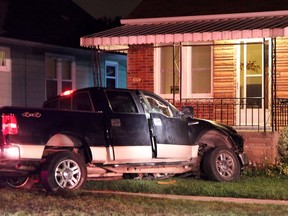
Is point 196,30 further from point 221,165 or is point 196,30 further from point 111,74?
point 111,74

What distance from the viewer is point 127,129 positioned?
12.7 meters

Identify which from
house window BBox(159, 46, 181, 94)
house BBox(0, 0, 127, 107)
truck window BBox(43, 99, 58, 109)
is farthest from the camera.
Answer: house BBox(0, 0, 127, 107)

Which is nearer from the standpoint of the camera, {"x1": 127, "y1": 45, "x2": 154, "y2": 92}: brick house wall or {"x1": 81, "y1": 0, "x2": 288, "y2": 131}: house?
{"x1": 81, "y1": 0, "x2": 288, "y2": 131}: house

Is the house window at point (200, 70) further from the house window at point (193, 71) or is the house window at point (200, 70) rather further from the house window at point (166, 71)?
the house window at point (166, 71)

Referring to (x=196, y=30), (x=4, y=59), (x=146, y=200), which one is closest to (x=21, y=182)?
(x=146, y=200)

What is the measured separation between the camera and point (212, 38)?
15664 mm

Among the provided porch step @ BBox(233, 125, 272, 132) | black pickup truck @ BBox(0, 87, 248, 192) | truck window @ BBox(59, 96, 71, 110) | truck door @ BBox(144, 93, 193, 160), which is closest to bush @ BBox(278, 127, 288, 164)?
porch step @ BBox(233, 125, 272, 132)

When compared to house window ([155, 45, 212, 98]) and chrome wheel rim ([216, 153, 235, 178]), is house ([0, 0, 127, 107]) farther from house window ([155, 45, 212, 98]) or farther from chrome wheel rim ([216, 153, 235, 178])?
chrome wheel rim ([216, 153, 235, 178])

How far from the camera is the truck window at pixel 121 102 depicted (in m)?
12.9

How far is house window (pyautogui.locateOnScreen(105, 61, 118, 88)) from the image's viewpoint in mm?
25297

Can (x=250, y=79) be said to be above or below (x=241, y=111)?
above

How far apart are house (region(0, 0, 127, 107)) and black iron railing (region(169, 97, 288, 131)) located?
9.03 feet

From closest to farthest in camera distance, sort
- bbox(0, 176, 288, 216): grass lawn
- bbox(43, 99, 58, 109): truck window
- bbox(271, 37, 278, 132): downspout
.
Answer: bbox(0, 176, 288, 216): grass lawn, bbox(43, 99, 58, 109): truck window, bbox(271, 37, 278, 132): downspout

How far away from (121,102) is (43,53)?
965 cm
